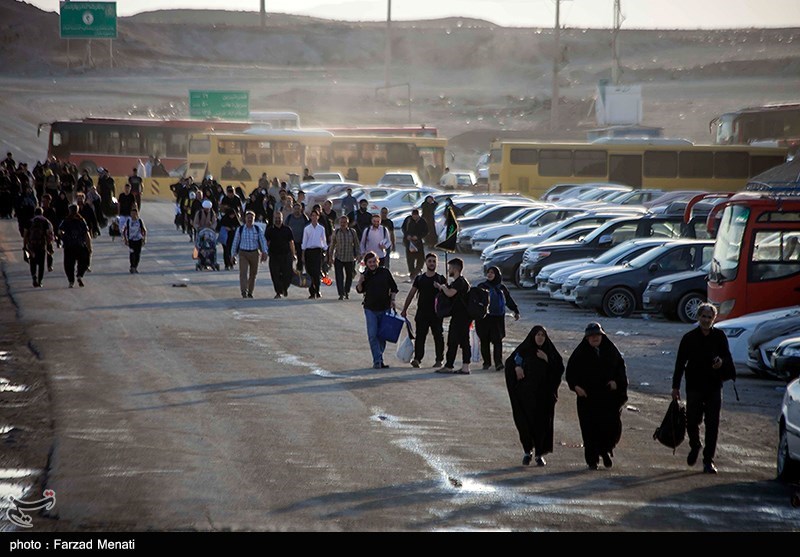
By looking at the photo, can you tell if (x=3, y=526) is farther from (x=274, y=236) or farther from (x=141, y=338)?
(x=274, y=236)

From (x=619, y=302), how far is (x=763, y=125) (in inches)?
1587

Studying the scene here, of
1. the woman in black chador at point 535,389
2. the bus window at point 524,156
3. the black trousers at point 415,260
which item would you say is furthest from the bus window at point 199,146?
the woman in black chador at point 535,389

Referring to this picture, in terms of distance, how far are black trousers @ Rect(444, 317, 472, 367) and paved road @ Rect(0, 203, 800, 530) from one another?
1.11 ft

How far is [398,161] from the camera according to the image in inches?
2515

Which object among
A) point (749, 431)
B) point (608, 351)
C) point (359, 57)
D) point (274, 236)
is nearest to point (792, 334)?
point (749, 431)

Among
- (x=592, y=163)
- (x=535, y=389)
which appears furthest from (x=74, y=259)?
(x=592, y=163)

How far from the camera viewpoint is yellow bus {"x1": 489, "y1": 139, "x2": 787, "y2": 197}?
174 ft

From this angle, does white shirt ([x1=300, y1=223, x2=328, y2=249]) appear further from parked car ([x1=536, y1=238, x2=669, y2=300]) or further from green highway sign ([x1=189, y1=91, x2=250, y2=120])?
green highway sign ([x1=189, y1=91, x2=250, y2=120])

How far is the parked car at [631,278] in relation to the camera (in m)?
24.3

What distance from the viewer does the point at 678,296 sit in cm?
2341

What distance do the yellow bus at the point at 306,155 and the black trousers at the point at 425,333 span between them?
40.1m

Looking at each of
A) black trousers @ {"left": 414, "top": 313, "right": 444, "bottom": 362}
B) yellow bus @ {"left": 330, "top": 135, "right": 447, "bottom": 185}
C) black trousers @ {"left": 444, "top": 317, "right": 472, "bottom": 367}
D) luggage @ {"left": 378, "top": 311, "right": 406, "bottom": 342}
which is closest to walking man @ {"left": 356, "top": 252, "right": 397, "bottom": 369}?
luggage @ {"left": 378, "top": 311, "right": 406, "bottom": 342}

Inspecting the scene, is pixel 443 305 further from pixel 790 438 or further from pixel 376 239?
pixel 376 239

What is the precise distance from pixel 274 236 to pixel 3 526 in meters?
16.2
